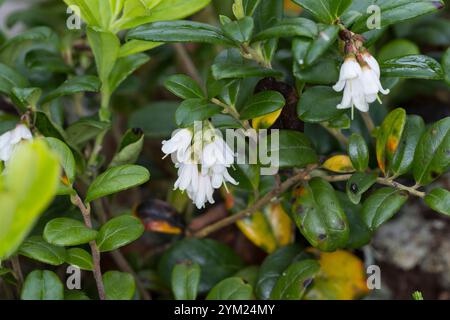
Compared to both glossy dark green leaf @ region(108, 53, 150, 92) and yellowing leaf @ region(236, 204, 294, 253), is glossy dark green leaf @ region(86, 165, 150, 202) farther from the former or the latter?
yellowing leaf @ region(236, 204, 294, 253)

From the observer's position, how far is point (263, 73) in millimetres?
1011

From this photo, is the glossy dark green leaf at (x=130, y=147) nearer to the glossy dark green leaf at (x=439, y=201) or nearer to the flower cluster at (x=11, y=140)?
the flower cluster at (x=11, y=140)

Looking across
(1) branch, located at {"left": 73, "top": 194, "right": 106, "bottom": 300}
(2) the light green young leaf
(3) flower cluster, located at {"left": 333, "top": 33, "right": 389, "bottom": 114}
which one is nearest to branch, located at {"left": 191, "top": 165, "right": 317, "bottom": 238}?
(3) flower cluster, located at {"left": 333, "top": 33, "right": 389, "bottom": 114}

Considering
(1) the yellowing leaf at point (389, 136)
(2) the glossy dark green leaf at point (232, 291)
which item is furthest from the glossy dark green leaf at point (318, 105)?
(2) the glossy dark green leaf at point (232, 291)

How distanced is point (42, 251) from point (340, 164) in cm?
51

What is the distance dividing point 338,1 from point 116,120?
90cm

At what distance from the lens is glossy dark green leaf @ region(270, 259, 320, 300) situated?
116cm

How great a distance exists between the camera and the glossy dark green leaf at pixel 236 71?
3.22 feet

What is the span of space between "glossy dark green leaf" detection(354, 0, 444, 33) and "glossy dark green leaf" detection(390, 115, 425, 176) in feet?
0.71

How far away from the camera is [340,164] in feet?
3.77

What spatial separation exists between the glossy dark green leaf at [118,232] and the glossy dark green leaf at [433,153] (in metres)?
0.46

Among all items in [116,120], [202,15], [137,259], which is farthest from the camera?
[202,15]
